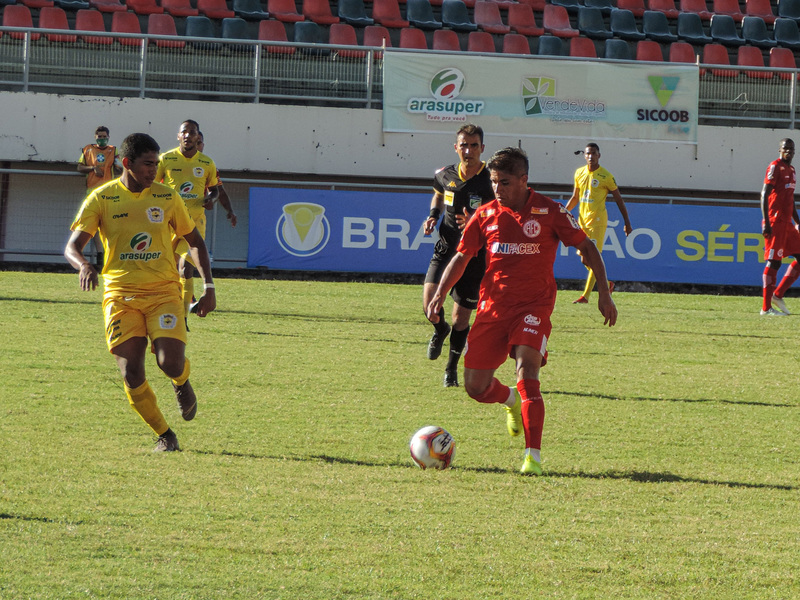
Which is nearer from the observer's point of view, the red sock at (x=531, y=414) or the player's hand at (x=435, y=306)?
the red sock at (x=531, y=414)

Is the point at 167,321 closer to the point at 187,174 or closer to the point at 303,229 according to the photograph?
the point at 187,174

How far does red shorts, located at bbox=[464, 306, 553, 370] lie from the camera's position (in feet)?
20.5

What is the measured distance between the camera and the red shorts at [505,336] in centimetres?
623

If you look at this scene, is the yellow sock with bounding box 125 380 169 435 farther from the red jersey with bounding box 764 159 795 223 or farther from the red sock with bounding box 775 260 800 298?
the red sock with bounding box 775 260 800 298

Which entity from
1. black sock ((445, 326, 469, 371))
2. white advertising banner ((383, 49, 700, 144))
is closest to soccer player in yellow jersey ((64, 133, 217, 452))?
black sock ((445, 326, 469, 371))

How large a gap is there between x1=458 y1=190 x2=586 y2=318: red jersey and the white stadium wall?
1472 centimetres

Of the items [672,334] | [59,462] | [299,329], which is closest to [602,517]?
[59,462]

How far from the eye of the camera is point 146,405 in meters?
6.28

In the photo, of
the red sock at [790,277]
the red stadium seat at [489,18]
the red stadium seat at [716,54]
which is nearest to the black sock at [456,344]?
the red sock at [790,277]

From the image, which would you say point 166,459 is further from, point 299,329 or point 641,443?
→ point 299,329

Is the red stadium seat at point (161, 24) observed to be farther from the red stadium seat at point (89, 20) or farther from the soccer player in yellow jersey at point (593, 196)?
the soccer player in yellow jersey at point (593, 196)

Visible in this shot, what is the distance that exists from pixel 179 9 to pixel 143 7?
2.47 feet

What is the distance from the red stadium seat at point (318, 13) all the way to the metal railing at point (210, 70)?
3.86 meters

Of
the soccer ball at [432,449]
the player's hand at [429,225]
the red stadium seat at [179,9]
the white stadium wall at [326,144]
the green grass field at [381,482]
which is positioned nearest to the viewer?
the green grass field at [381,482]
